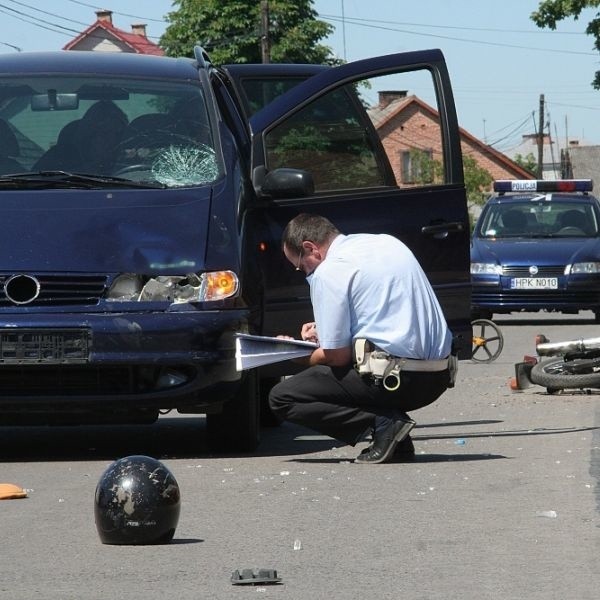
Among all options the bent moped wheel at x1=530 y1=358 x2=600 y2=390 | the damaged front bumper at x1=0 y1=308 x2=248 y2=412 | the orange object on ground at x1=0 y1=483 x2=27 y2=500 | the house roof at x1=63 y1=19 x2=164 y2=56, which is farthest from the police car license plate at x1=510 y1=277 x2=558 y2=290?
the house roof at x1=63 y1=19 x2=164 y2=56

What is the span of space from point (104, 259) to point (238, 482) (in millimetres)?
1329

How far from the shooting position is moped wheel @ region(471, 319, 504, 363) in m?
16.9

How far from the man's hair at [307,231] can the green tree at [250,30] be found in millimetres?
61805

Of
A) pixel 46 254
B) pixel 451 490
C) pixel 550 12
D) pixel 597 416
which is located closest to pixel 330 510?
pixel 451 490

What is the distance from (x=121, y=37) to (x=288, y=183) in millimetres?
93945

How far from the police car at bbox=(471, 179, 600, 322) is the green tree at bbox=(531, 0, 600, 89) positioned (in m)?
15.7

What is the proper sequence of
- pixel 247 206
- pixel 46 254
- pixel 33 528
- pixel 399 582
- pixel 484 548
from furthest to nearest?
pixel 247 206 < pixel 46 254 < pixel 33 528 < pixel 484 548 < pixel 399 582

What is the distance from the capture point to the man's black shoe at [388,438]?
353 inches

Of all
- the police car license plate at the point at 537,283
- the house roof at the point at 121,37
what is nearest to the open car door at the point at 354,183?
the police car license plate at the point at 537,283

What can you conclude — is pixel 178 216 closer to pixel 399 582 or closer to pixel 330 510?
pixel 330 510

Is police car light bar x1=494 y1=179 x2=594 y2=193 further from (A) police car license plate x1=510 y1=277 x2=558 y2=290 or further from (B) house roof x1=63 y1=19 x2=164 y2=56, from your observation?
(B) house roof x1=63 y1=19 x2=164 y2=56

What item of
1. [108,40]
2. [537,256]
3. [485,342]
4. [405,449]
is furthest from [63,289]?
[108,40]

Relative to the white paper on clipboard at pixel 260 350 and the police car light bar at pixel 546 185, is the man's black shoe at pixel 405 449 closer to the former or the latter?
the white paper on clipboard at pixel 260 350

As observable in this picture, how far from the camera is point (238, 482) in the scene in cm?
834
